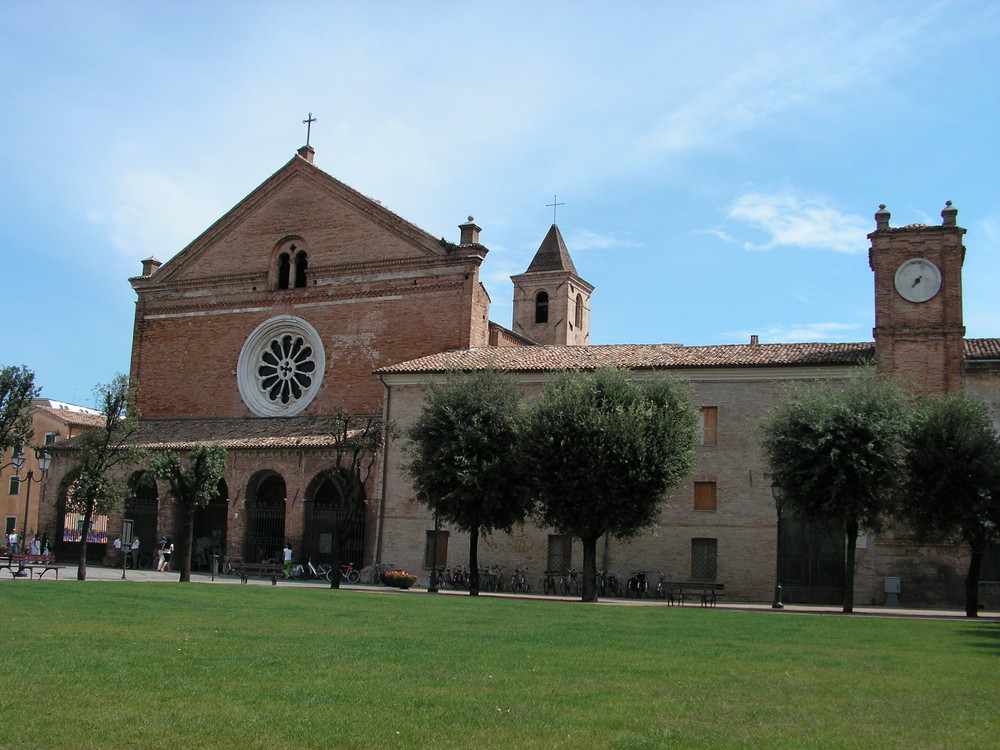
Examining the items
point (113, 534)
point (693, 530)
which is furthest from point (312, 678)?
point (113, 534)

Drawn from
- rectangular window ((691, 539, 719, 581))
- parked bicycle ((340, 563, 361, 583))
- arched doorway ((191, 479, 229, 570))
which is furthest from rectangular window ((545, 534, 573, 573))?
arched doorway ((191, 479, 229, 570))

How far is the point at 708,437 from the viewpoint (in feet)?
117

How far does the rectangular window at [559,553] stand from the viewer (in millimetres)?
37062

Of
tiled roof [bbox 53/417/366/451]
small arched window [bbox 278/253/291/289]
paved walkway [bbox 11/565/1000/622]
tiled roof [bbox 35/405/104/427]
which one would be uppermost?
small arched window [bbox 278/253/291/289]

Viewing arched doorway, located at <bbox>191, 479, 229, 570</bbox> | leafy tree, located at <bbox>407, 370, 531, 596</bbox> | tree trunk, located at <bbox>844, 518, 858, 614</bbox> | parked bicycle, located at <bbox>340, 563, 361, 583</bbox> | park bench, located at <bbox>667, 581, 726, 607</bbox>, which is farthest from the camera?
arched doorway, located at <bbox>191, 479, 229, 570</bbox>

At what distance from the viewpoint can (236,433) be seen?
43.6 meters

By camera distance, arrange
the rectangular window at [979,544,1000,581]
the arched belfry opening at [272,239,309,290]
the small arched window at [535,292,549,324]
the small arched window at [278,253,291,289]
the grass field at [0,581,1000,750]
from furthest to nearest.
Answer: the small arched window at [535,292,549,324] < the small arched window at [278,253,291,289] < the arched belfry opening at [272,239,309,290] < the rectangular window at [979,544,1000,581] < the grass field at [0,581,1000,750]

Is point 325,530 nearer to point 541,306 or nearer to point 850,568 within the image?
point 850,568

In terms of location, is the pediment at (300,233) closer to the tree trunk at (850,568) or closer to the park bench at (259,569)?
the park bench at (259,569)

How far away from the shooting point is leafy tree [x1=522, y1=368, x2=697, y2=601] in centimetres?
3067

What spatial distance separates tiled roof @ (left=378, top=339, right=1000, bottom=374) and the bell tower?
26.4 metres

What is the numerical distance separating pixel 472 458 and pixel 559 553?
22.2 ft

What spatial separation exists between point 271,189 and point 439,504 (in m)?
20.4

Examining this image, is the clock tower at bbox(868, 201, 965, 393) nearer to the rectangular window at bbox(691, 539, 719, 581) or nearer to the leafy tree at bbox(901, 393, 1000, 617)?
the leafy tree at bbox(901, 393, 1000, 617)
